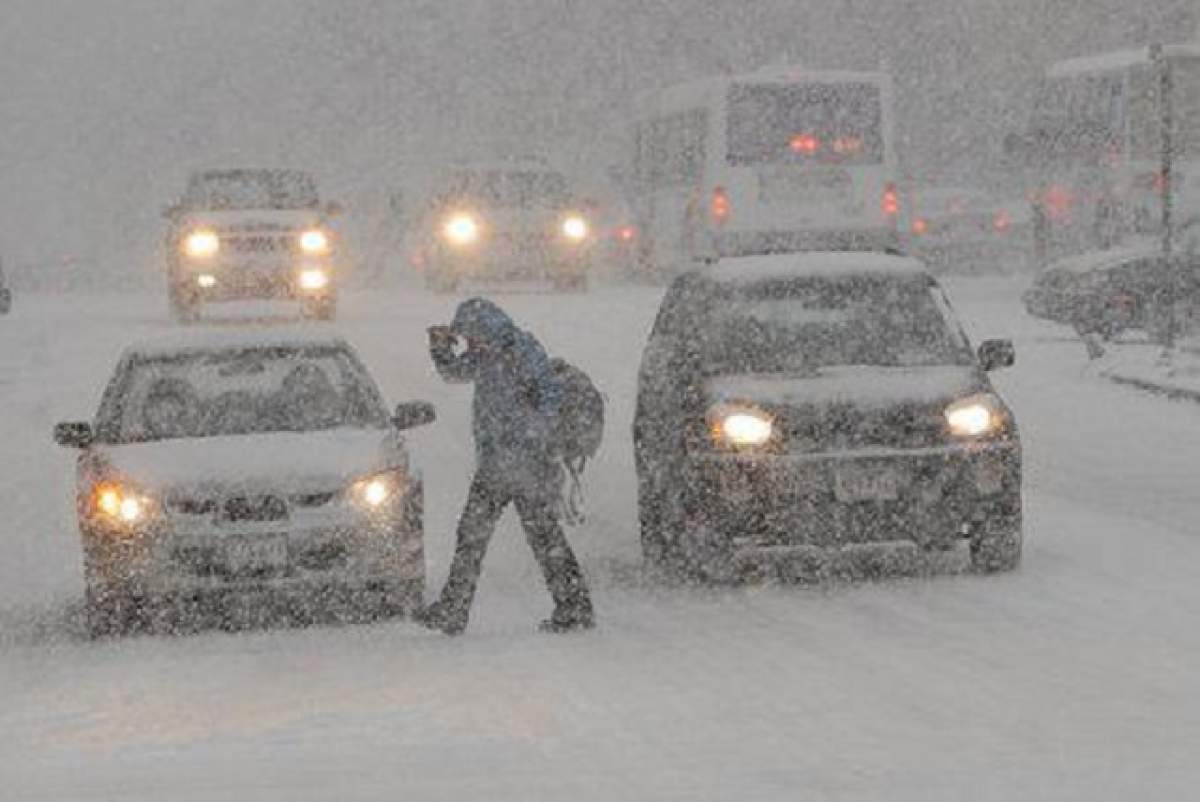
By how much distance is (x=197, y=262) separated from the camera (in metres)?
34.6

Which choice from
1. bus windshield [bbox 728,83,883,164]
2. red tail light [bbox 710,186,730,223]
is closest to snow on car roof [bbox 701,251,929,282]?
red tail light [bbox 710,186,730,223]

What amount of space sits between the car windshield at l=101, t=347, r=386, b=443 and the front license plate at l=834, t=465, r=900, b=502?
7.49 feet

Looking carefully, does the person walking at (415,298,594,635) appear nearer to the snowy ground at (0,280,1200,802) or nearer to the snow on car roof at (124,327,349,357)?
the snowy ground at (0,280,1200,802)

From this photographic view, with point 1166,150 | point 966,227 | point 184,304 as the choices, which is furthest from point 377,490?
point 966,227

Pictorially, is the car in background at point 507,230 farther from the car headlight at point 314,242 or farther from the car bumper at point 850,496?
the car bumper at point 850,496

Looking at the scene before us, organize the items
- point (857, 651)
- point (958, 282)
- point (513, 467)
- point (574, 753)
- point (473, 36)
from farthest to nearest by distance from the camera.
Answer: point (473, 36) → point (958, 282) → point (513, 467) → point (857, 651) → point (574, 753)

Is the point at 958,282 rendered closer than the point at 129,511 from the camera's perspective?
No

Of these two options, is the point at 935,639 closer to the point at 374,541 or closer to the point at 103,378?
the point at 374,541

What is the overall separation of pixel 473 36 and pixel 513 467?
2456 inches

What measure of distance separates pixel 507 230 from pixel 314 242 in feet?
21.0

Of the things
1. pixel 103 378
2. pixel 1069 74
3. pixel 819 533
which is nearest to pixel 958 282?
pixel 1069 74

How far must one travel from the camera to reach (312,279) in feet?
114

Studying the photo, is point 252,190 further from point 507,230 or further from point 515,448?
point 515,448

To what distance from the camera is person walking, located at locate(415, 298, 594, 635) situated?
13.2 m
